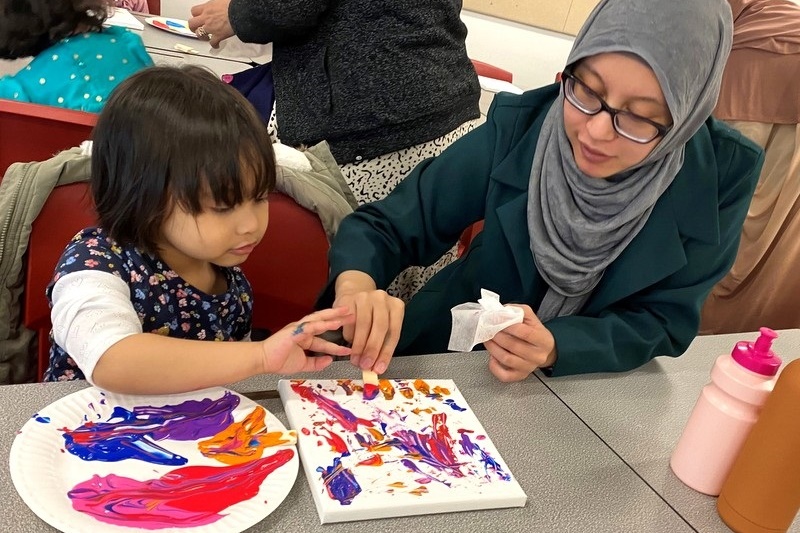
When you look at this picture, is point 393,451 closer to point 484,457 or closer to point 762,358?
point 484,457

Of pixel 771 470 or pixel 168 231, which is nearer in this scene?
pixel 771 470

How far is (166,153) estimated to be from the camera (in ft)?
2.92

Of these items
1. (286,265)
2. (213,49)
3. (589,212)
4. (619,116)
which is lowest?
(286,265)

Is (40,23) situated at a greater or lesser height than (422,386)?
greater

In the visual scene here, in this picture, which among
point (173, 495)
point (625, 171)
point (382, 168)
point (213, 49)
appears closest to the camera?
point (173, 495)

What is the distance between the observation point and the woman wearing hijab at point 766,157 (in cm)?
231

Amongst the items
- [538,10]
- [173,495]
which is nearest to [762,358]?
[173,495]

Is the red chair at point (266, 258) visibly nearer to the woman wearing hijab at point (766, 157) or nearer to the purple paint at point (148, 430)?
the purple paint at point (148, 430)

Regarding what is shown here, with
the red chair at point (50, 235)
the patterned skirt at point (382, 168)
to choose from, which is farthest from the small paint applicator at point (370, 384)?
the patterned skirt at point (382, 168)

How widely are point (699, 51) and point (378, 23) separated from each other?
668mm

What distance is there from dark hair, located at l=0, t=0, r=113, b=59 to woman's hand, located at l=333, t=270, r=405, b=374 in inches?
45.9

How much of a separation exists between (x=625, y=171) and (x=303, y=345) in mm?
570

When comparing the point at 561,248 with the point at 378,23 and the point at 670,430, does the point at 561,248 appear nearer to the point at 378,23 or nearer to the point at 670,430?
the point at 670,430

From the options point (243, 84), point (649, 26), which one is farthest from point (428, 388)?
point (243, 84)
